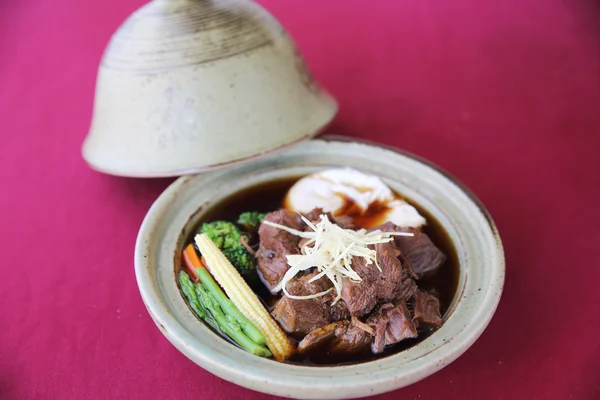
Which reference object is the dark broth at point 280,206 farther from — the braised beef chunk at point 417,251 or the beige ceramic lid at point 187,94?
the beige ceramic lid at point 187,94

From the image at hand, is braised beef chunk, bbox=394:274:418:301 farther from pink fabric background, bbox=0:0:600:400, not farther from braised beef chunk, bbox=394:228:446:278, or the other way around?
pink fabric background, bbox=0:0:600:400

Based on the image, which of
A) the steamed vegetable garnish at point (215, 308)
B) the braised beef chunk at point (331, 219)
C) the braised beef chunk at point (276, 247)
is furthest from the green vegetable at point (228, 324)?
the braised beef chunk at point (331, 219)

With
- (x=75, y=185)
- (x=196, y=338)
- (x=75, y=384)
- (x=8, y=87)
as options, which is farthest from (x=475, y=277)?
(x=8, y=87)

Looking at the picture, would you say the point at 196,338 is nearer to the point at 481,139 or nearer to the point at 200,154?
the point at 200,154

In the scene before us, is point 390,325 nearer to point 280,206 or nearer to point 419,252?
point 419,252

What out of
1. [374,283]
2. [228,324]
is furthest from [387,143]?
[228,324]

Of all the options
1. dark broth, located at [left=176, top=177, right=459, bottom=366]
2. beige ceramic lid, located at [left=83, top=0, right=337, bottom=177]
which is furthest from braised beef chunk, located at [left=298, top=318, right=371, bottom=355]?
beige ceramic lid, located at [left=83, top=0, right=337, bottom=177]

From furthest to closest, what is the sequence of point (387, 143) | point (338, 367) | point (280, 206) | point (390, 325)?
point (387, 143)
point (280, 206)
point (390, 325)
point (338, 367)
